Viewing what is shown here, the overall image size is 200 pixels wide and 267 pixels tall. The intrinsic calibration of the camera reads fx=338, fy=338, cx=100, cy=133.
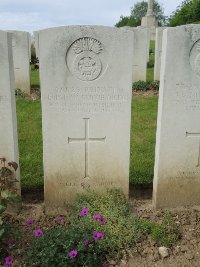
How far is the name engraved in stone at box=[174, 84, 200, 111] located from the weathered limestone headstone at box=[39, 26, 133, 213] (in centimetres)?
54

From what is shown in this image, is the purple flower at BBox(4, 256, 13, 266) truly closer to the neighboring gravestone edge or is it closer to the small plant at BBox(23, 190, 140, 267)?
the small plant at BBox(23, 190, 140, 267)

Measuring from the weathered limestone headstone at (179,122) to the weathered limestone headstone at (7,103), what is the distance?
5.28 ft

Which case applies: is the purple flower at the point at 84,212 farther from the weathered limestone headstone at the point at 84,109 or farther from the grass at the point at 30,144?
the grass at the point at 30,144

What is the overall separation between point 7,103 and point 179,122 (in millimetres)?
1895

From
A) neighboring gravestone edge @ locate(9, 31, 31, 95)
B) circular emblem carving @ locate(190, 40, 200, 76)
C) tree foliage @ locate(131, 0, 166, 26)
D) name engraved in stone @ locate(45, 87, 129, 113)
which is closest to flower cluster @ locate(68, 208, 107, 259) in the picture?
name engraved in stone @ locate(45, 87, 129, 113)

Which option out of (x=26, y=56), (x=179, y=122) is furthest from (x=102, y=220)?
(x=26, y=56)

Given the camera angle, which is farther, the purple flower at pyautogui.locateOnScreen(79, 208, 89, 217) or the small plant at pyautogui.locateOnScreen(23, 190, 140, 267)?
the purple flower at pyautogui.locateOnScreen(79, 208, 89, 217)

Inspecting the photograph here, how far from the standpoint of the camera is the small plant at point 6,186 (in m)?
3.31

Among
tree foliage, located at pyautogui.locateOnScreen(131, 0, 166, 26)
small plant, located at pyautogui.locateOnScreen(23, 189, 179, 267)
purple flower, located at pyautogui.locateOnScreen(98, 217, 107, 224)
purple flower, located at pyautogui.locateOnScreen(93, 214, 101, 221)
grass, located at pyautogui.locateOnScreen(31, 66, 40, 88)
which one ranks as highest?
tree foliage, located at pyautogui.locateOnScreen(131, 0, 166, 26)

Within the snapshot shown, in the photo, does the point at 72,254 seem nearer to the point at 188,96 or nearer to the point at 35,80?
the point at 188,96

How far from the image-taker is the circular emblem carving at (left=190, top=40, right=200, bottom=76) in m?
3.60

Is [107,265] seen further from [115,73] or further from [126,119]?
[115,73]

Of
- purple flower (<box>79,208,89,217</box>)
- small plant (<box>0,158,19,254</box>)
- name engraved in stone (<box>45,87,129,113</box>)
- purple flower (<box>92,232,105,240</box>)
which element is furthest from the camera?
name engraved in stone (<box>45,87,129,113</box>)

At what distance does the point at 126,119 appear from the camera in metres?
3.78
